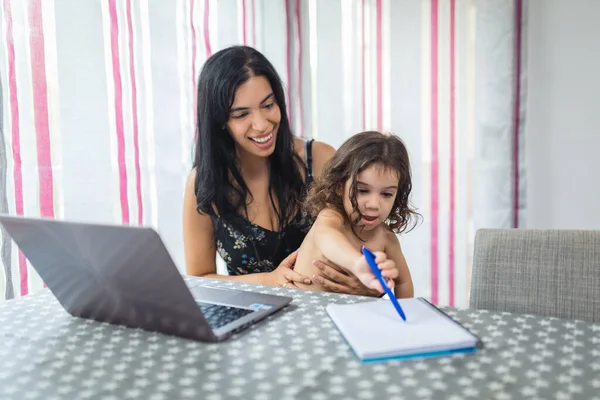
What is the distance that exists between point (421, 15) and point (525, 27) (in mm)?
433

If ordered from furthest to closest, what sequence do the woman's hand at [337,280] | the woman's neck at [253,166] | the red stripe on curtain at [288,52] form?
the red stripe on curtain at [288,52]
the woman's neck at [253,166]
the woman's hand at [337,280]

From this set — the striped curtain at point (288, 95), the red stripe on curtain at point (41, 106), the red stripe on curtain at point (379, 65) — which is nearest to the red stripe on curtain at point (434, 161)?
the striped curtain at point (288, 95)

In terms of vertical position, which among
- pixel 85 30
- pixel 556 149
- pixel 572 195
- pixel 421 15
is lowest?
pixel 572 195

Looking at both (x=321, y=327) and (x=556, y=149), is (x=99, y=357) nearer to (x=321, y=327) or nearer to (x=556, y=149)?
(x=321, y=327)

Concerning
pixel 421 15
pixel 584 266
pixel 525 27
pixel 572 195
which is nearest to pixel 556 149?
pixel 572 195

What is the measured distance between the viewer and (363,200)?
123 centimetres

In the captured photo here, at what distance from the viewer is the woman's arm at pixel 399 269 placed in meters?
1.32

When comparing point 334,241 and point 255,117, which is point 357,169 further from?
point 255,117

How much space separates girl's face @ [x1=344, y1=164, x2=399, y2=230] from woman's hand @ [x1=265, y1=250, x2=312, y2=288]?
8.0 inches

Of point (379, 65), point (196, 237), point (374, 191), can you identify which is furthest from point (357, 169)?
point (379, 65)

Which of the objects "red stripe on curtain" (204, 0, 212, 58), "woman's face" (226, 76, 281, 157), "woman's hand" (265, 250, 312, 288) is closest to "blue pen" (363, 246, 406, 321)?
"woman's hand" (265, 250, 312, 288)

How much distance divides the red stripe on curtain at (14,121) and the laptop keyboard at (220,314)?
2.63 ft

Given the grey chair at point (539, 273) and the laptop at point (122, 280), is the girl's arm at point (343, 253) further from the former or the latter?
the grey chair at point (539, 273)

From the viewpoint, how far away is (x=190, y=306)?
0.67m
